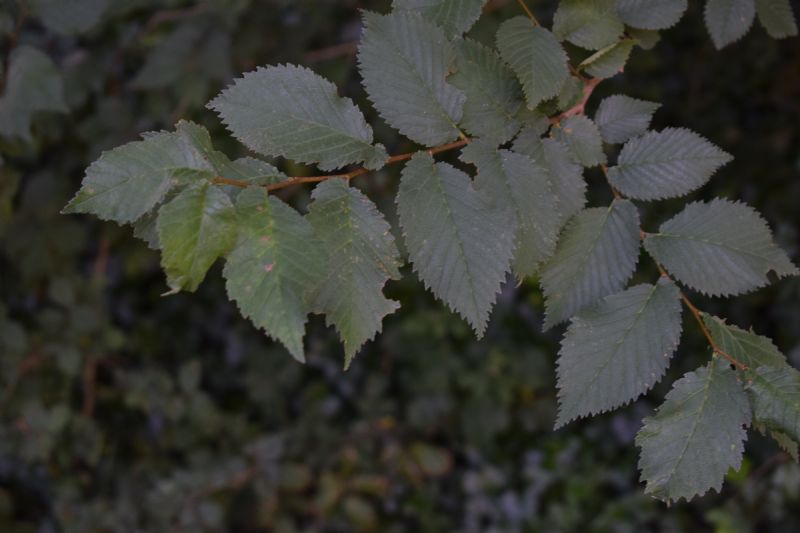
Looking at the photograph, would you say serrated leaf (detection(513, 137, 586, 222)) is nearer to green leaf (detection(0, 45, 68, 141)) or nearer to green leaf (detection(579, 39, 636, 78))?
green leaf (detection(579, 39, 636, 78))

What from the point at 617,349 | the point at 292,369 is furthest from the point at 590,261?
the point at 292,369

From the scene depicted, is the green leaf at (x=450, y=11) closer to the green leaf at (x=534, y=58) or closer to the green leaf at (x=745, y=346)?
the green leaf at (x=534, y=58)

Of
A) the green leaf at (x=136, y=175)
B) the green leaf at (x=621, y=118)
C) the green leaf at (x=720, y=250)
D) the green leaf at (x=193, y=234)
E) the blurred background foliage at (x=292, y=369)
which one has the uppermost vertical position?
the green leaf at (x=136, y=175)

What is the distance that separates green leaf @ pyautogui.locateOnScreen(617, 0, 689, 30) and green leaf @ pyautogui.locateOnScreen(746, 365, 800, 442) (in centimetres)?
48

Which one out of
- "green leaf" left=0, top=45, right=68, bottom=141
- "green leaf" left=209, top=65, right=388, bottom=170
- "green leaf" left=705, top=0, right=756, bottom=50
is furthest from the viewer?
"green leaf" left=0, top=45, right=68, bottom=141

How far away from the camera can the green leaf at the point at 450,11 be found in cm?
97

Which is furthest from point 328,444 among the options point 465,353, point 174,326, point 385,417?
point 174,326

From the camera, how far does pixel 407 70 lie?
0.95 m

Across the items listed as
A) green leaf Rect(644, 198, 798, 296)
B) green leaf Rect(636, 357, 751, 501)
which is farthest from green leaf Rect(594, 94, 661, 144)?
green leaf Rect(636, 357, 751, 501)

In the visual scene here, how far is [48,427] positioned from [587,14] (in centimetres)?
171

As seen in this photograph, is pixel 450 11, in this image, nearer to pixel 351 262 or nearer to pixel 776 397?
pixel 351 262

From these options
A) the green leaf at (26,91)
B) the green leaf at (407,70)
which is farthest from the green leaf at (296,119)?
the green leaf at (26,91)

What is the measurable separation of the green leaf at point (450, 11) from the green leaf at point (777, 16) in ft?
1.68

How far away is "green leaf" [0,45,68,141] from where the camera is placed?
1.40m
